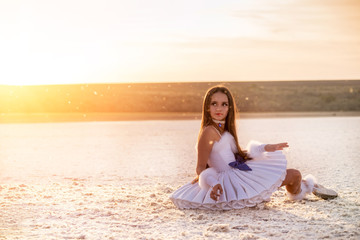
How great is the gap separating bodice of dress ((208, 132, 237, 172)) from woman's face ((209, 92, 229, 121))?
19 cm

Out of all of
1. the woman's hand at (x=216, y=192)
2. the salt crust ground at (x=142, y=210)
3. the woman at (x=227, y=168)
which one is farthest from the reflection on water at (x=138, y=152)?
the woman's hand at (x=216, y=192)

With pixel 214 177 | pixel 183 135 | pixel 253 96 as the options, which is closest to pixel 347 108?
pixel 253 96

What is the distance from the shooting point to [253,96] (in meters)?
39.2

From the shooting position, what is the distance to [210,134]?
192 inches

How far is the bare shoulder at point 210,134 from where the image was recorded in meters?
4.87

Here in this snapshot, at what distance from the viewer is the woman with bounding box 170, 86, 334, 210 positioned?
15.6ft

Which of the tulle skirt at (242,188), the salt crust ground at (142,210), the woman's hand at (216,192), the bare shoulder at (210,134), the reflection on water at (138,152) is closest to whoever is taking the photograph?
the salt crust ground at (142,210)

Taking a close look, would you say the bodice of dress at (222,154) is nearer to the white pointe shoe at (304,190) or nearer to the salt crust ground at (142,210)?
the salt crust ground at (142,210)

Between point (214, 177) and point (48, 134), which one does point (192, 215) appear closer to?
point (214, 177)

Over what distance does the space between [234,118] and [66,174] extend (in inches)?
148

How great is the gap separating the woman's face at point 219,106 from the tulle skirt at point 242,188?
1.77ft

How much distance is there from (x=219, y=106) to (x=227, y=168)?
614 millimetres

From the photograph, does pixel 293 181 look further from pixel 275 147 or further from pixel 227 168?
pixel 227 168

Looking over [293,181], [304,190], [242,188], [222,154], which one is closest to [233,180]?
[242,188]
